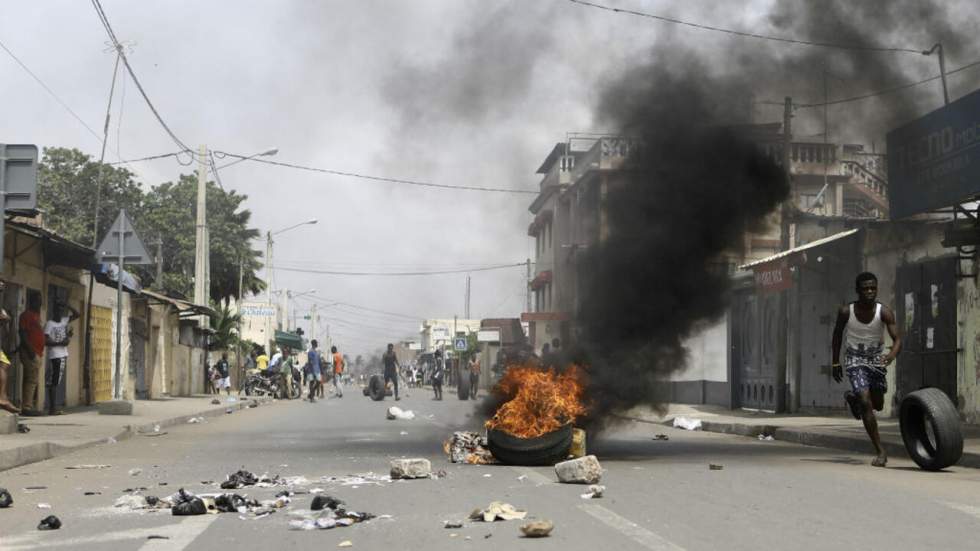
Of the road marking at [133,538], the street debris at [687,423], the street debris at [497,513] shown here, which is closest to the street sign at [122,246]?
the street debris at [687,423]

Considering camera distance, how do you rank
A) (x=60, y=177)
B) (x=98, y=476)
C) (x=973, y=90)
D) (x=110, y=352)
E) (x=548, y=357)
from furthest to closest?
(x=60, y=177), (x=110, y=352), (x=973, y=90), (x=548, y=357), (x=98, y=476)

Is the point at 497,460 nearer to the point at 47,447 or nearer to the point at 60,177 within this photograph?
the point at 47,447

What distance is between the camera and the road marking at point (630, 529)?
18.9 ft

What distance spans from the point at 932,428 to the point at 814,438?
177 inches

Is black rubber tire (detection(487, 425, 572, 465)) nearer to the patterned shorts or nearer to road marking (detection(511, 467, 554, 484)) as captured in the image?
road marking (detection(511, 467, 554, 484))

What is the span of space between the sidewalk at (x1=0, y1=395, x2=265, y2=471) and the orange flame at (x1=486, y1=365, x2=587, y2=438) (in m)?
4.70

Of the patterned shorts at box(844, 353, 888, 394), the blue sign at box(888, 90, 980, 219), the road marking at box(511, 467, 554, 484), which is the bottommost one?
the road marking at box(511, 467, 554, 484)

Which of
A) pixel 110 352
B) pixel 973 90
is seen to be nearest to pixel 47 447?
pixel 973 90

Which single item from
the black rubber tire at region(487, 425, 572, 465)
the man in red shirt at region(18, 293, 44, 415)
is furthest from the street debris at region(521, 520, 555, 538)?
the man in red shirt at region(18, 293, 44, 415)

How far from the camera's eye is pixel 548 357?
11.4 meters

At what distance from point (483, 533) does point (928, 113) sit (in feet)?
36.3

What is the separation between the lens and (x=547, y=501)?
301 inches

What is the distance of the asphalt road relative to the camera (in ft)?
19.9

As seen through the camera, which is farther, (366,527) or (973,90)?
(973,90)
